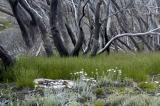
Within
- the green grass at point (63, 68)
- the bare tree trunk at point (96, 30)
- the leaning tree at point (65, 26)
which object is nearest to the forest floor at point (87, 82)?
the green grass at point (63, 68)

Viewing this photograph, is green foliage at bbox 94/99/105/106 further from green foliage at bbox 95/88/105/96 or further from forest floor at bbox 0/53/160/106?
green foliage at bbox 95/88/105/96

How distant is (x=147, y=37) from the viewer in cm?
1962

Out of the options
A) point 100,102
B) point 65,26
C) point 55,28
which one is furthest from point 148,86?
point 65,26

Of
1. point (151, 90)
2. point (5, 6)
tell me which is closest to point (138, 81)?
point (151, 90)

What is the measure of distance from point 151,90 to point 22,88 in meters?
2.54

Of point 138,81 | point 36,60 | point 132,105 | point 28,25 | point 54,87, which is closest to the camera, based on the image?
point 132,105

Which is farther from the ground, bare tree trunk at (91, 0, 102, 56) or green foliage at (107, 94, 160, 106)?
bare tree trunk at (91, 0, 102, 56)

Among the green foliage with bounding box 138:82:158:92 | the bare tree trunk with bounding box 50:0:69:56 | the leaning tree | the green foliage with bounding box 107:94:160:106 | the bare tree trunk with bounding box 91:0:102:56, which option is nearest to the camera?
the green foliage with bounding box 107:94:160:106

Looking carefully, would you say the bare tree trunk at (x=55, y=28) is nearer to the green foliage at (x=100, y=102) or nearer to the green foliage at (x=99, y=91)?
the green foliage at (x=99, y=91)

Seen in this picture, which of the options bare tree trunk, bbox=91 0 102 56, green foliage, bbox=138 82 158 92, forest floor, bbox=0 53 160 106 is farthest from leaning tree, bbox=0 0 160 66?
green foliage, bbox=138 82 158 92

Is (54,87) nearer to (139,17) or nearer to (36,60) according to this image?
(36,60)

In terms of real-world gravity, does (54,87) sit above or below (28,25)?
below

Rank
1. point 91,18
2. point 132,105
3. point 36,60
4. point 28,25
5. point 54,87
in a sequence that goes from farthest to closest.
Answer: point 91,18 < point 28,25 < point 36,60 < point 54,87 < point 132,105

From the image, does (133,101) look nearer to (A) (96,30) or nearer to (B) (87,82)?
(B) (87,82)
